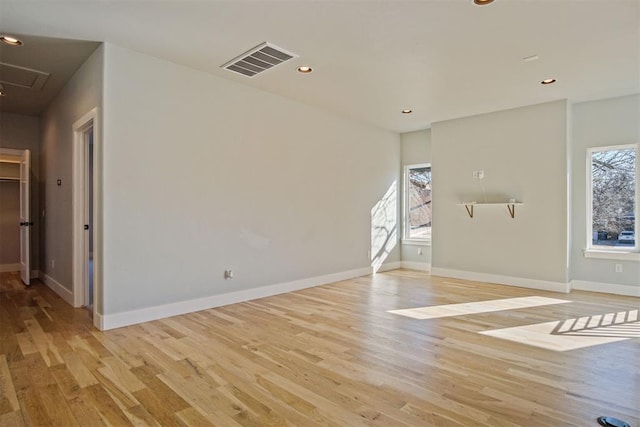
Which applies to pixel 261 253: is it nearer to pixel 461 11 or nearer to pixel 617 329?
pixel 461 11

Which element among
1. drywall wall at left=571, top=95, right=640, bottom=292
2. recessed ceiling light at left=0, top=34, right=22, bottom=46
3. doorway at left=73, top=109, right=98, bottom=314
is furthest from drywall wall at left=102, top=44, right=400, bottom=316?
→ drywall wall at left=571, top=95, right=640, bottom=292

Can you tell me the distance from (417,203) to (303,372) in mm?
5417

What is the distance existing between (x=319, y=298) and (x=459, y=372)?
95.8 inches

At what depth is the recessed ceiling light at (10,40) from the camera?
3.30 metres

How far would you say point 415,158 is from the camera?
7.25 metres

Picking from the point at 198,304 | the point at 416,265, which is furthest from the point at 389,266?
the point at 198,304

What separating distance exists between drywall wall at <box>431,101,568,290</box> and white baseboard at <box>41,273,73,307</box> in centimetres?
561

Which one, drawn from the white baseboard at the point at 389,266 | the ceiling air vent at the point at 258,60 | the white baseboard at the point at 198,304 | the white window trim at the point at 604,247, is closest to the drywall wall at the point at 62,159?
the ceiling air vent at the point at 258,60

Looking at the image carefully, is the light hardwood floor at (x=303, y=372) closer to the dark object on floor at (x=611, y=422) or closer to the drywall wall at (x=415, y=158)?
the dark object on floor at (x=611, y=422)

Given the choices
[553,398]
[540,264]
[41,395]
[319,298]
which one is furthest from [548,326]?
[41,395]

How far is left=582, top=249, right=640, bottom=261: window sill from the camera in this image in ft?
16.0

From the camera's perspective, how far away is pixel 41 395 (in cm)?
223

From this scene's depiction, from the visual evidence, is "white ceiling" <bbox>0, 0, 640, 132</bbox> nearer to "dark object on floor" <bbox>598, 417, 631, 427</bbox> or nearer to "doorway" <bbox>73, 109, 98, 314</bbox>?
"doorway" <bbox>73, 109, 98, 314</bbox>

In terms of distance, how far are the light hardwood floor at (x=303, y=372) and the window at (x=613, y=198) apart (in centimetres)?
181
